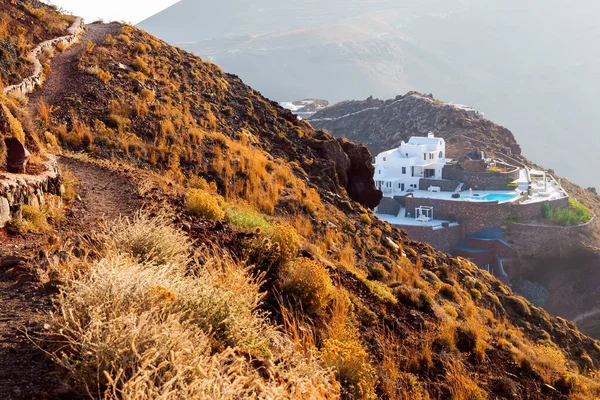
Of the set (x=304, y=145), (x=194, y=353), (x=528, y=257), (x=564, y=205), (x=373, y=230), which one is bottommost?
(x=528, y=257)

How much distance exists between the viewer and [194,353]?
9.16ft

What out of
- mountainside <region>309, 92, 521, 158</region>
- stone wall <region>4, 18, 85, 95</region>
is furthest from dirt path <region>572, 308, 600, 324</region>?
stone wall <region>4, 18, 85, 95</region>

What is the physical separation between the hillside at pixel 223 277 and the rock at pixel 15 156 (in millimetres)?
594

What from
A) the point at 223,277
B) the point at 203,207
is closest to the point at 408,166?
the point at 203,207

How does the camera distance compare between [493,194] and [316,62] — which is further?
[316,62]

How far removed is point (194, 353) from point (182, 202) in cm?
522

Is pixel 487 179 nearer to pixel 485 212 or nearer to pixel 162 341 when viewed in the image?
pixel 485 212

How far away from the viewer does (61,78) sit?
14.1 metres

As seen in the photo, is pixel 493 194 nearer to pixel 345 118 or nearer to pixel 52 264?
pixel 345 118

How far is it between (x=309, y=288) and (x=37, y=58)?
1299 centimetres

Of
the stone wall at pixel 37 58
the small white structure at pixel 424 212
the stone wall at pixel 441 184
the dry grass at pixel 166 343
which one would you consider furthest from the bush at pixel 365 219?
the stone wall at pixel 441 184

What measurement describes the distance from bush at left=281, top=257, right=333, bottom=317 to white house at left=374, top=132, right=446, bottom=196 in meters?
35.7

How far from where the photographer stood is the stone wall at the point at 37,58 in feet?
40.5

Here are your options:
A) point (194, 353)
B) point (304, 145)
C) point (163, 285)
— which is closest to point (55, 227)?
point (163, 285)
